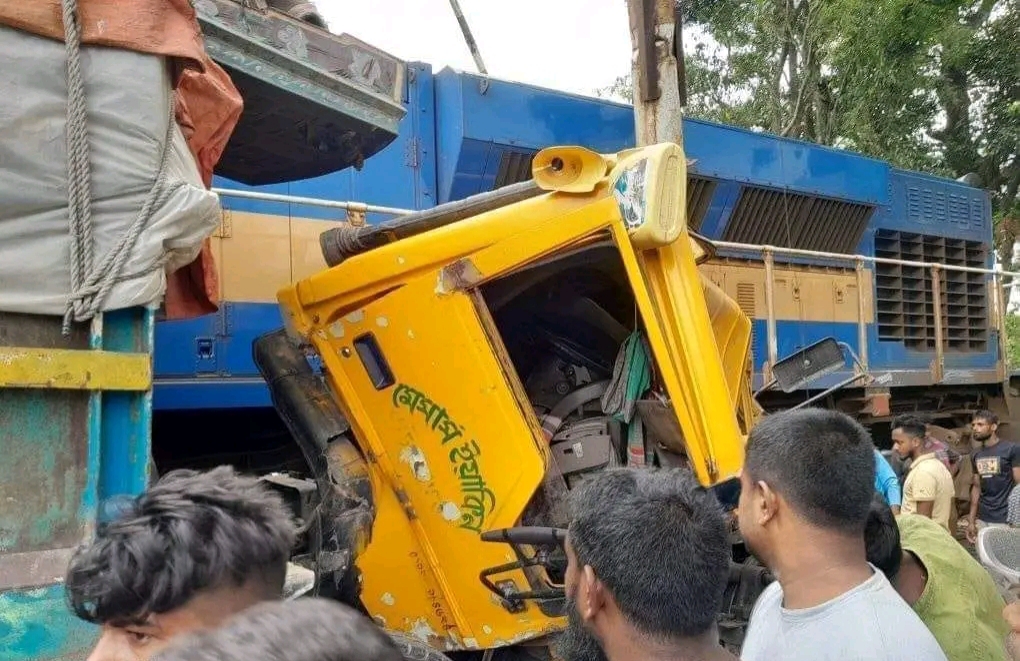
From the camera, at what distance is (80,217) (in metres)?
2.11

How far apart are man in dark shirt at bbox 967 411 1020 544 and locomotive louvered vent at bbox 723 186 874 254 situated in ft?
6.41

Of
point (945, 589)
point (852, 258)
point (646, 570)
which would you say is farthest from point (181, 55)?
point (852, 258)

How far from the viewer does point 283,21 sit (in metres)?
2.74

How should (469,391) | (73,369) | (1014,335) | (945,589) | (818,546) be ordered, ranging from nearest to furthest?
(818,546)
(945,589)
(73,369)
(469,391)
(1014,335)

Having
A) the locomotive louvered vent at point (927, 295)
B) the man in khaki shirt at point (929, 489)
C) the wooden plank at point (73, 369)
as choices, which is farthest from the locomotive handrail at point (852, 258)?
the wooden plank at point (73, 369)

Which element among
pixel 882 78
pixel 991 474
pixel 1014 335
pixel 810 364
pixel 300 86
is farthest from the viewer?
pixel 1014 335

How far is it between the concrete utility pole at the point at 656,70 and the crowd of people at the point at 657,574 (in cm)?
449

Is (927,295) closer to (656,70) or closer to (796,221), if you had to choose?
(796,221)

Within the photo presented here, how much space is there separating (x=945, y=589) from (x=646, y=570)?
90cm

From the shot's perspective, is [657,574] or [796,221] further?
[796,221]

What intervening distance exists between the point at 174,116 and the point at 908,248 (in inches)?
322

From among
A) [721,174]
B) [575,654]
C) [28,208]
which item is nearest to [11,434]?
[28,208]

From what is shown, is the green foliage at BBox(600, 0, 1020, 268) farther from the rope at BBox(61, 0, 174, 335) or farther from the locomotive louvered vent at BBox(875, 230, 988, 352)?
the rope at BBox(61, 0, 174, 335)

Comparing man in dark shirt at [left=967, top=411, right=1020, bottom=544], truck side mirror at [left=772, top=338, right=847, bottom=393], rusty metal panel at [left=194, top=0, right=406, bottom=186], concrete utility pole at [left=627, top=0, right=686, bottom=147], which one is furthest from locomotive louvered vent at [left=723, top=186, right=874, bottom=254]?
rusty metal panel at [left=194, top=0, right=406, bottom=186]
